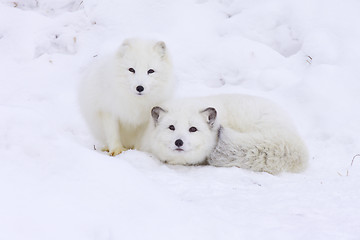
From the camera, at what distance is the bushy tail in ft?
13.4

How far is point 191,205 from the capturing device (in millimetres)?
2646

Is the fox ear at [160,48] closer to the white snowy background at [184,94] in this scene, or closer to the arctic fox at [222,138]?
the arctic fox at [222,138]

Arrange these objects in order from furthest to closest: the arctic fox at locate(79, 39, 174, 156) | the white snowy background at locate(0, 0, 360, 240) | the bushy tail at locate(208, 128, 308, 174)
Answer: the arctic fox at locate(79, 39, 174, 156), the bushy tail at locate(208, 128, 308, 174), the white snowy background at locate(0, 0, 360, 240)

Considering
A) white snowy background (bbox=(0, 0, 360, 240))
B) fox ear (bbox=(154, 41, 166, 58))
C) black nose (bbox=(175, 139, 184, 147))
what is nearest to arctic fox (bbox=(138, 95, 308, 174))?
black nose (bbox=(175, 139, 184, 147))

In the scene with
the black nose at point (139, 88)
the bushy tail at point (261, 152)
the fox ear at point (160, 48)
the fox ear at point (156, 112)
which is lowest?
the bushy tail at point (261, 152)

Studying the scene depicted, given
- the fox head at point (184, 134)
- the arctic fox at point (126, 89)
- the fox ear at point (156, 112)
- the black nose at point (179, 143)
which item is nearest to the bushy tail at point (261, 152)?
the fox head at point (184, 134)

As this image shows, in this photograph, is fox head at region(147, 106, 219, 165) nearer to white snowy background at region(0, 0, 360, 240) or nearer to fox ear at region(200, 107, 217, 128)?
fox ear at region(200, 107, 217, 128)

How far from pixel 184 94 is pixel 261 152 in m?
2.14

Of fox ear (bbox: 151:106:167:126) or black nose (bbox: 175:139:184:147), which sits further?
fox ear (bbox: 151:106:167:126)

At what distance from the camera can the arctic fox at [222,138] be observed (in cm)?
409

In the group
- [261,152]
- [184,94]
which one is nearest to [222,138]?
[261,152]

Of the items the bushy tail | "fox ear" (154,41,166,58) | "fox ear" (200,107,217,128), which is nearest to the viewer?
the bushy tail

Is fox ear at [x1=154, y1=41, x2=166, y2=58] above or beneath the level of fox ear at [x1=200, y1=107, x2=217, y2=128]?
above

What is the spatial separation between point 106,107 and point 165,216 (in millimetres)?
2470
